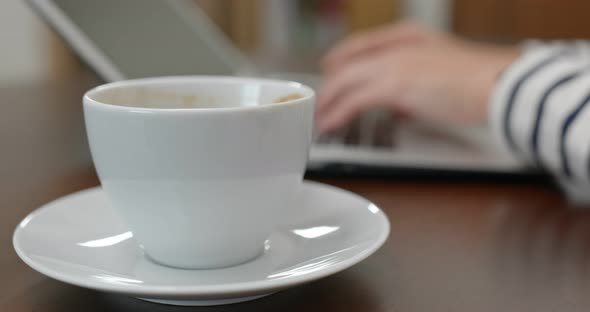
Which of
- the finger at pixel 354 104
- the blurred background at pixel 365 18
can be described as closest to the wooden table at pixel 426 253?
the finger at pixel 354 104

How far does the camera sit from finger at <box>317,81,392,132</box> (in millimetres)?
672

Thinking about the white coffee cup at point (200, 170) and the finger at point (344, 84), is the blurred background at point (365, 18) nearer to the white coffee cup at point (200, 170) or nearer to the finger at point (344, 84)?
the finger at point (344, 84)

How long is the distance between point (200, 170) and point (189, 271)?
0.06 metres

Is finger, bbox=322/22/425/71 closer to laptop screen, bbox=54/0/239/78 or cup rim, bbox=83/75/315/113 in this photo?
laptop screen, bbox=54/0/239/78

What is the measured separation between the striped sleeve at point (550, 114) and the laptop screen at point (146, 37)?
346mm

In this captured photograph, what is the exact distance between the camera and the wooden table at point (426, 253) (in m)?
0.31

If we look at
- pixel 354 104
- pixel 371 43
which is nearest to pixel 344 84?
pixel 354 104

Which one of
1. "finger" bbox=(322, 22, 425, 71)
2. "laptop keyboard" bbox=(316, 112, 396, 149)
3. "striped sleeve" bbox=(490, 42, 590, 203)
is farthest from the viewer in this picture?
"finger" bbox=(322, 22, 425, 71)

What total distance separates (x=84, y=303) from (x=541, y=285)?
0.77 feet

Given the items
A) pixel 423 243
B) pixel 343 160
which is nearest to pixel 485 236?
pixel 423 243

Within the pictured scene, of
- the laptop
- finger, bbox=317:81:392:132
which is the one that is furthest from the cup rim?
finger, bbox=317:81:392:132

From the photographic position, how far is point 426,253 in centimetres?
39

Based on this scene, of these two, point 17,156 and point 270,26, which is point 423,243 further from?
point 270,26

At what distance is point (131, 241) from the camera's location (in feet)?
1.26
